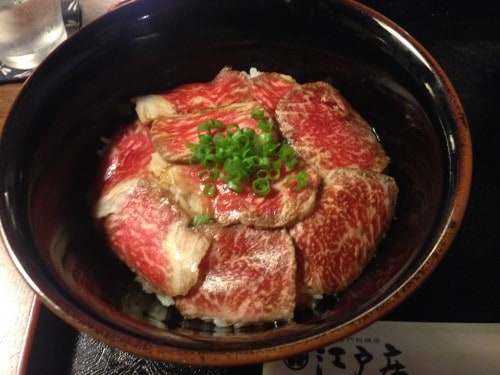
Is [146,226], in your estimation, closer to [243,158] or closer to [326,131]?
[243,158]

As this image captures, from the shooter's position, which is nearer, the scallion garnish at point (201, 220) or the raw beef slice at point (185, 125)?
the scallion garnish at point (201, 220)

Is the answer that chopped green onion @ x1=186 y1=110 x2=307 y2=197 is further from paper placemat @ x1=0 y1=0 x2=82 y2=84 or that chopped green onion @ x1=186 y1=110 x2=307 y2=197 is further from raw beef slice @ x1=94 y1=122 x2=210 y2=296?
paper placemat @ x1=0 y1=0 x2=82 y2=84

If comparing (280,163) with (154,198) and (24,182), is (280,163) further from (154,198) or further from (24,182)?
(24,182)

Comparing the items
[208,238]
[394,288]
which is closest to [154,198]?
[208,238]

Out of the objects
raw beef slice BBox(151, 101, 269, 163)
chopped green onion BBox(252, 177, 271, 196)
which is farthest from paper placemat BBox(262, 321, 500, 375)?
raw beef slice BBox(151, 101, 269, 163)

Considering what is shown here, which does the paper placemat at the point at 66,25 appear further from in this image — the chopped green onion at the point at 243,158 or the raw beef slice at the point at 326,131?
the raw beef slice at the point at 326,131

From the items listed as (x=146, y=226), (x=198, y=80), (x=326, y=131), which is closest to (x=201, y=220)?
(x=146, y=226)

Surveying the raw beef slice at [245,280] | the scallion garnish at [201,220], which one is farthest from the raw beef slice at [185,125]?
the raw beef slice at [245,280]
